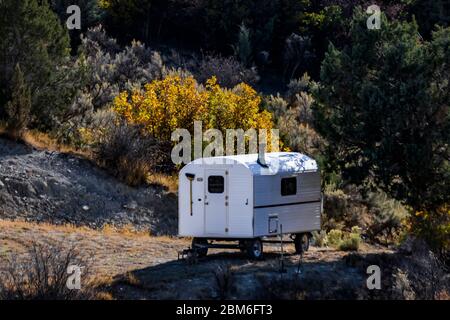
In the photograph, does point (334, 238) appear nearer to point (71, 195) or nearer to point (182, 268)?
point (182, 268)

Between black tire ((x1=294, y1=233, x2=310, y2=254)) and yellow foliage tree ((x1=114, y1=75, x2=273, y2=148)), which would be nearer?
black tire ((x1=294, y1=233, x2=310, y2=254))

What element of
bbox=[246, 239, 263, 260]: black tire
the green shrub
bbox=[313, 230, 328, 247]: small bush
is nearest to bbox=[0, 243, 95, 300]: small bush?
bbox=[246, 239, 263, 260]: black tire

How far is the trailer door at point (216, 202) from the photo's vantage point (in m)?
23.6

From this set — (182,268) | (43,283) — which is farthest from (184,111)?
(43,283)

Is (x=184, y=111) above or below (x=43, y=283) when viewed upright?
above

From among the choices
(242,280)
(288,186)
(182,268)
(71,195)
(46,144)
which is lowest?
(242,280)

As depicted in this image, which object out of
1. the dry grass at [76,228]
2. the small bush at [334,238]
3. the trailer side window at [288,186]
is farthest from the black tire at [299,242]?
the dry grass at [76,228]

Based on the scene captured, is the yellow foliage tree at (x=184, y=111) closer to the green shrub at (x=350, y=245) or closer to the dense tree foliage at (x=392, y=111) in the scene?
the green shrub at (x=350, y=245)

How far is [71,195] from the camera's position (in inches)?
1233

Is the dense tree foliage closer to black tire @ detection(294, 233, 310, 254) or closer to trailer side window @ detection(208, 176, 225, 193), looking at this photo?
black tire @ detection(294, 233, 310, 254)

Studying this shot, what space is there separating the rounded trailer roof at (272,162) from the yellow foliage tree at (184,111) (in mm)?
10484

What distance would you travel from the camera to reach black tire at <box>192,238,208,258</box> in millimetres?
24094

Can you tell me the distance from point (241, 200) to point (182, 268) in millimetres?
2049

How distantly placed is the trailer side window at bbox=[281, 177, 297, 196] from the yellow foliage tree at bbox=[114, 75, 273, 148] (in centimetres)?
1113
